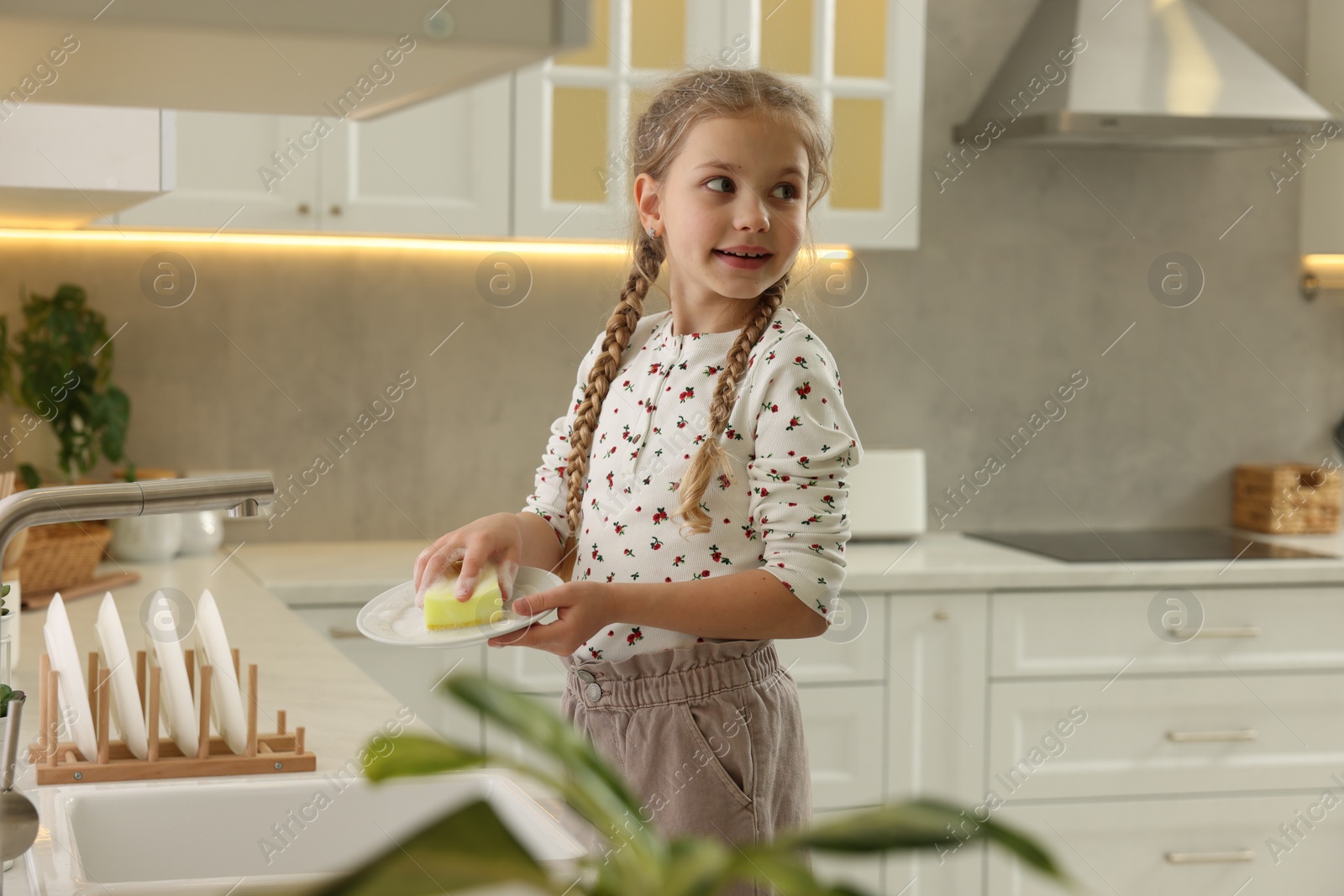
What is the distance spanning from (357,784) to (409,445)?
165 cm

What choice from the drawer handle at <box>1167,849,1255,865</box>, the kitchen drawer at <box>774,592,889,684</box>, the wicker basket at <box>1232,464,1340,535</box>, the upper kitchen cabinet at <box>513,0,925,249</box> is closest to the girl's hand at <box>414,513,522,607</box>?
the kitchen drawer at <box>774,592,889,684</box>

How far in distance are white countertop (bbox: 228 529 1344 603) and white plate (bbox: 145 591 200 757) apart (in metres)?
1.00

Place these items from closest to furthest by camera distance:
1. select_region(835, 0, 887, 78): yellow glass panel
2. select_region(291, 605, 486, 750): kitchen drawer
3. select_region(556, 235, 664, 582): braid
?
1. select_region(556, 235, 664, 582): braid
2. select_region(291, 605, 486, 750): kitchen drawer
3. select_region(835, 0, 887, 78): yellow glass panel

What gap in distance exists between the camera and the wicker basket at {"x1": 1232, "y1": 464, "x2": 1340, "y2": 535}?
2826 millimetres

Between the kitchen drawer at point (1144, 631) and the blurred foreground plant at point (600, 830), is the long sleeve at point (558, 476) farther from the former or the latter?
the kitchen drawer at point (1144, 631)

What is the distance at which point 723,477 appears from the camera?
1215 millimetres

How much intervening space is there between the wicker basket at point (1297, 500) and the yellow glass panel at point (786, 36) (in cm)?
138

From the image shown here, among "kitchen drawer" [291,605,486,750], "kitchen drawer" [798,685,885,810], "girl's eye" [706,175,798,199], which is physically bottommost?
"kitchen drawer" [798,685,885,810]

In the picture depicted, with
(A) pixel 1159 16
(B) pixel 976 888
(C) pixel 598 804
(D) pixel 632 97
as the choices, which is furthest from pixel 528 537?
(A) pixel 1159 16

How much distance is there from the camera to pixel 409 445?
2.64 metres

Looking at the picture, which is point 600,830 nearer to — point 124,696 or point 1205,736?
point 124,696

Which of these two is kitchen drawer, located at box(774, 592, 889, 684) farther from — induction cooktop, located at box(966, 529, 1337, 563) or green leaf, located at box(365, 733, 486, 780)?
green leaf, located at box(365, 733, 486, 780)

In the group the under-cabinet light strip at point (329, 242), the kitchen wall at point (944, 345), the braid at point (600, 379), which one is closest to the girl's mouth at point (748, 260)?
the braid at point (600, 379)

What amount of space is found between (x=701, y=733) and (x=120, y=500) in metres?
0.61
